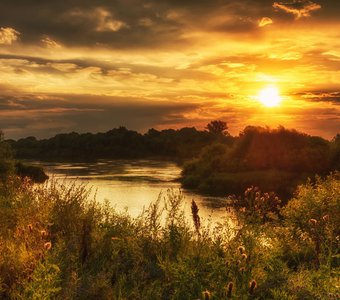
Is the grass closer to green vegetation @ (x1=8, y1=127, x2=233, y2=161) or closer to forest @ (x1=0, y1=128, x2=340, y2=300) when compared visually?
forest @ (x1=0, y1=128, x2=340, y2=300)

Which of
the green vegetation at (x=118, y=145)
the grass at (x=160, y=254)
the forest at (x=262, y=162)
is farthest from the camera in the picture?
the green vegetation at (x=118, y=145)

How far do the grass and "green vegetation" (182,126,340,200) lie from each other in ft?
114

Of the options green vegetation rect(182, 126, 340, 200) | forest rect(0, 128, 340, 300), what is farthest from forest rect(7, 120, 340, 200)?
forest rect(0, 128, 340, 300)

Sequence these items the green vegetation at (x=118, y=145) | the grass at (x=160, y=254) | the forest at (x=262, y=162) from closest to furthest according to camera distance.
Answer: the grass at (x=160, y=254) → the forest at (x=262, y=162) → the green vegetation at (x=118, y=145)

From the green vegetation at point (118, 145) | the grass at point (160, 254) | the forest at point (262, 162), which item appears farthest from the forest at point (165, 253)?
the green vegetation at point (118, 145)

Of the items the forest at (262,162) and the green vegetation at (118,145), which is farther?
the green vegetation at (118,145)

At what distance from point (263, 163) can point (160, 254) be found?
164 ft

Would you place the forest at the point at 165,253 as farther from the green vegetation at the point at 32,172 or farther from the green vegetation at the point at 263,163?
the green vegetation at the point at 32,172

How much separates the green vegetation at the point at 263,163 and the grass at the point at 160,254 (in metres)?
34.8

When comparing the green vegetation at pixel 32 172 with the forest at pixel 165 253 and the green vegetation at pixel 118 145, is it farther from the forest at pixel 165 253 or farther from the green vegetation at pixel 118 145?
the green vegetation at pixel 118 145

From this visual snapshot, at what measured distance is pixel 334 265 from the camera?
11.8 meters

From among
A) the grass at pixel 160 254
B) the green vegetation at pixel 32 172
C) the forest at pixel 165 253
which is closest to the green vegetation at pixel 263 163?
the green vegetation at pixel 32 172

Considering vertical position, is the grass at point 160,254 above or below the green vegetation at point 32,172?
above

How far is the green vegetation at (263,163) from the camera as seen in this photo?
52.2 m
